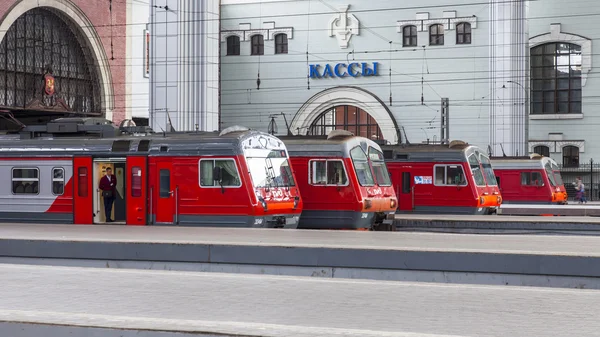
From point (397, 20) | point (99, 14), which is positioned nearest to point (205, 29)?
point (99, 14)

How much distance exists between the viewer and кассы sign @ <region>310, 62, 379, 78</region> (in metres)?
58.8

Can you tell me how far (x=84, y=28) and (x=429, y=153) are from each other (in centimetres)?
2765

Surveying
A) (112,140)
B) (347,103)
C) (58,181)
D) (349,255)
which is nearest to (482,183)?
(112,140)

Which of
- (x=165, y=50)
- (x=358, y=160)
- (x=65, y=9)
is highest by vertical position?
(x=65, y=9)

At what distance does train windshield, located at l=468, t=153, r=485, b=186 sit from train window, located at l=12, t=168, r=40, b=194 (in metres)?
13.4

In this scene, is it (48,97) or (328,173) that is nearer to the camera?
(328,173)

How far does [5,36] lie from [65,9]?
4.42 meters

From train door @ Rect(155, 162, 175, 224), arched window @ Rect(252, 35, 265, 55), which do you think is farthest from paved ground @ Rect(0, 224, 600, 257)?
arched window @ Rect(252, 35, 265, 55)

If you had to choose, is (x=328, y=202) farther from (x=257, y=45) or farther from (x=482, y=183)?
(x=257, y=45)

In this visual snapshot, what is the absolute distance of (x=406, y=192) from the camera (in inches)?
1248

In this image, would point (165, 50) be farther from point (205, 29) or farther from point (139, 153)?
point (139, 153)

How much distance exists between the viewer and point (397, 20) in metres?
58.4

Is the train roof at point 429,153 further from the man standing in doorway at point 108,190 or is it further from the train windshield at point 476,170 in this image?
the man standing in doorway at point 108,190

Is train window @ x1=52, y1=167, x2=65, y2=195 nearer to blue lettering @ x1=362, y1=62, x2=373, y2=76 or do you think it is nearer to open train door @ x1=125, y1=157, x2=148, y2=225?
open train door @ x1=125, y1=157, x2=148, y2=225
